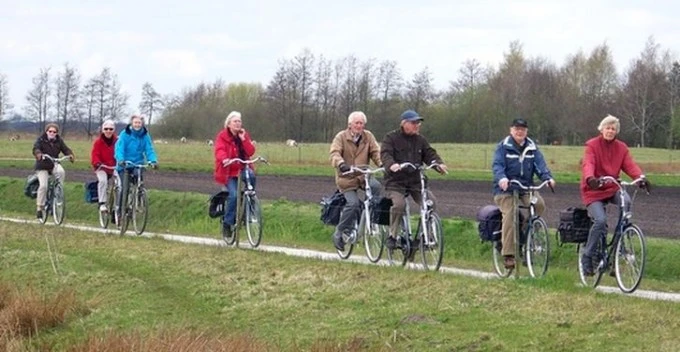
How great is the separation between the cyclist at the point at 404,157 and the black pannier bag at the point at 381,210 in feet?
0.97

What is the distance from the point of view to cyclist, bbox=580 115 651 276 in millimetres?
12398

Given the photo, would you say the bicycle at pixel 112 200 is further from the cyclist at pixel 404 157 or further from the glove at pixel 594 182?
the glove at pixel 594 182

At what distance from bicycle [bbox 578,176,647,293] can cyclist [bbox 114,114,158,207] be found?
8.58 meters

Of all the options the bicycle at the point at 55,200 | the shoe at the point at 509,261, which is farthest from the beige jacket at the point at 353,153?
the bicycle at the point at 55,200

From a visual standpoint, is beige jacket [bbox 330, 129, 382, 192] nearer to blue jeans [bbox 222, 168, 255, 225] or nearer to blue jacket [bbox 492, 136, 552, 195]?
blue jeans [bbox 222, 168, 255, 225]

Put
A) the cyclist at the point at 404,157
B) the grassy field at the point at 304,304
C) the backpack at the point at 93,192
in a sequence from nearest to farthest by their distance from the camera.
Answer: the grassy field at the point at 304,304
the cyclist at the point at 404,157
the backpack at the point at 93,192

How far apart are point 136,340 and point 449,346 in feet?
9.11

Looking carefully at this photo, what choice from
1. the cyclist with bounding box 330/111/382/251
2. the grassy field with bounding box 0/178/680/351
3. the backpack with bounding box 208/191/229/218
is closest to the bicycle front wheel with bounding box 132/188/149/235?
the grassy field with bounding box 0/178/680/351

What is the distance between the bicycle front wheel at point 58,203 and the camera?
69.0ft

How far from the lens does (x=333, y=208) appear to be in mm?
15617

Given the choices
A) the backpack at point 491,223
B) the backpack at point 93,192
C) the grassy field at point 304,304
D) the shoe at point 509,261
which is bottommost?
the grassy field at point 304,304

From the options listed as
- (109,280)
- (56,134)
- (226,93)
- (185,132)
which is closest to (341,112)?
(185,132)

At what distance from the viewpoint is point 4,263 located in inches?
631

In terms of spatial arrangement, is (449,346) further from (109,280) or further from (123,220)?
(123,220)
